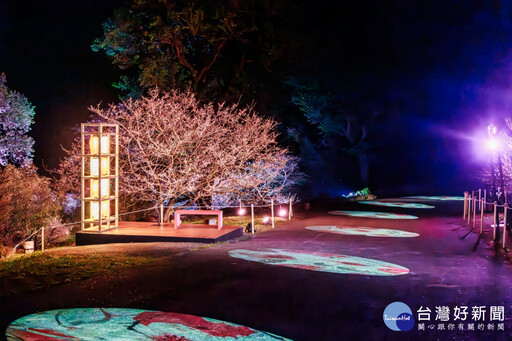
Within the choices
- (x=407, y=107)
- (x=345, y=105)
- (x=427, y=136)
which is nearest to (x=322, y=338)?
(x=345, y=105)

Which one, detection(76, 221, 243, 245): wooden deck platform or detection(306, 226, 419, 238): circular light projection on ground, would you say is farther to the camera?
detection(306, 226, 419, 238): circular light projection on ground

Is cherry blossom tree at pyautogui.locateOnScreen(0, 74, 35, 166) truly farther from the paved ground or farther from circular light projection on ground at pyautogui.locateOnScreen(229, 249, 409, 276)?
circular light projection on ground at pyautogui.locateOnScreen(229, 249, 409, 276)

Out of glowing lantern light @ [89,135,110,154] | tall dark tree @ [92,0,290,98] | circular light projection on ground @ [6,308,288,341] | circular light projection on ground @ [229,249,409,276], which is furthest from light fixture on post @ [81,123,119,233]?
tall dark tree @ [92,0,290,98]

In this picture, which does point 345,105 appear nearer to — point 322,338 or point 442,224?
point 442,224

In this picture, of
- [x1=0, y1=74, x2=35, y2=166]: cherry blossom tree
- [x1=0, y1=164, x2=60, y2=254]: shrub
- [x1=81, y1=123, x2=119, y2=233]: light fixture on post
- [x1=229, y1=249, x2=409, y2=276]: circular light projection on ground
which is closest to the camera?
[x1=229, y1=249, x2=409, y2=276]: circular light projection on ground

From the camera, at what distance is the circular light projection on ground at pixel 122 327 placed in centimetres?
557

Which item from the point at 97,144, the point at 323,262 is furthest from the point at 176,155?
the point at 323,262

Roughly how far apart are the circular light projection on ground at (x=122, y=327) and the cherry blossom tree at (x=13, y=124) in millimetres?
21521

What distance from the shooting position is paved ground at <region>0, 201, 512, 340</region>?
19.9 ft

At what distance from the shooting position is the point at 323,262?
1026cm

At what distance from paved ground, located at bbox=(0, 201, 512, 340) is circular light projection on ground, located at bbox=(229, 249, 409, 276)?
31 cm

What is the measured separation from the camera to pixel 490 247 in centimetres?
1260

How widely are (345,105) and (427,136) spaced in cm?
1712

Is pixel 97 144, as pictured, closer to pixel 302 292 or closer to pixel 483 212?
pixel 302 292
